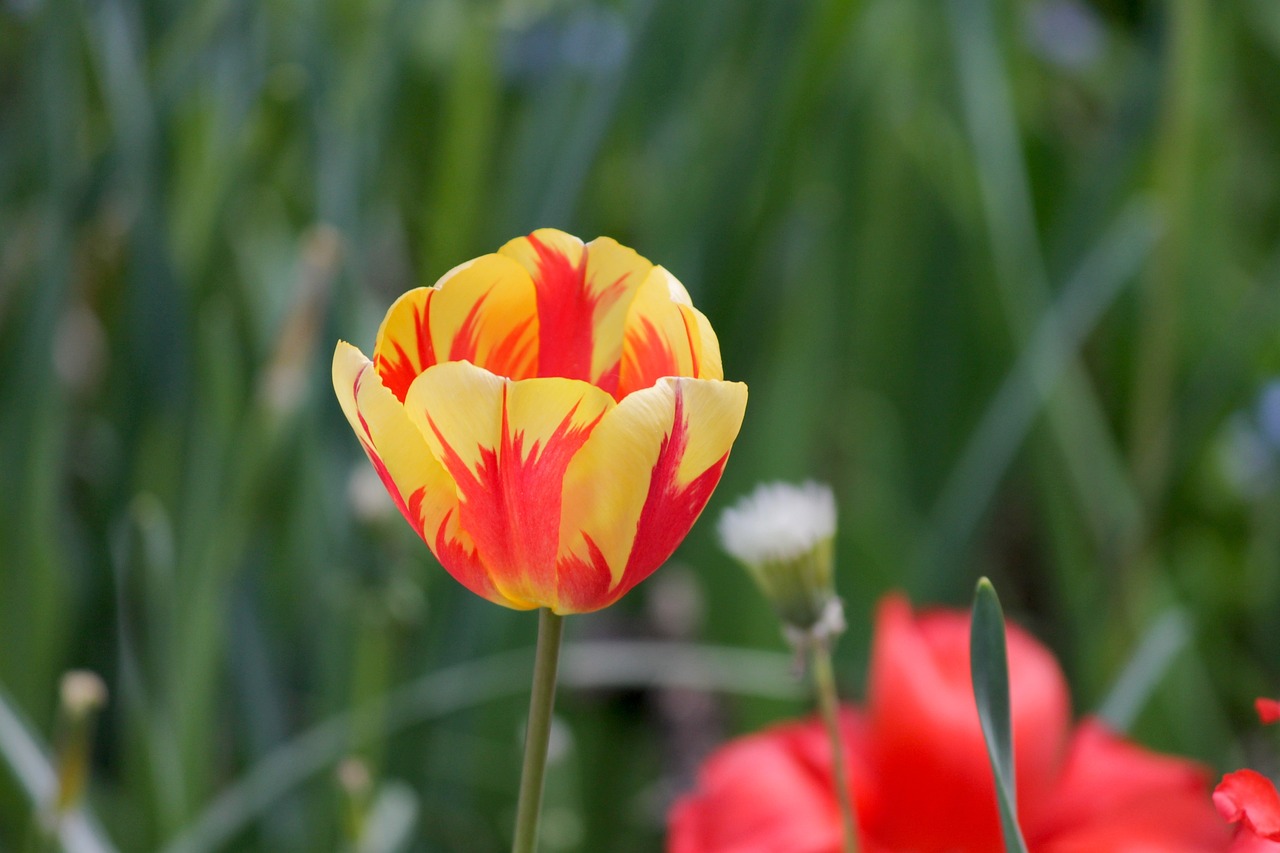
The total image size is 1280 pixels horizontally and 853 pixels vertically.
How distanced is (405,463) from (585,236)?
511mm

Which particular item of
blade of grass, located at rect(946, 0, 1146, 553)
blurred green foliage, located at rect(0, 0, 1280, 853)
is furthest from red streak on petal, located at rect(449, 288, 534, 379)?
blade of grass, located at rect(946, 0, 1146, 553)

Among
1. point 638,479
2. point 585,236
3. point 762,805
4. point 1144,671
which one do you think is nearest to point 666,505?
point 638,479

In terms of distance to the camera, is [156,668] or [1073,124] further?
[1073,124]

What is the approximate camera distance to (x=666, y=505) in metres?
0.21

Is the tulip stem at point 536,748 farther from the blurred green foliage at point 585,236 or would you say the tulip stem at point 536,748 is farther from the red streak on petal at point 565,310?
the blurred green foliage at point 585,236

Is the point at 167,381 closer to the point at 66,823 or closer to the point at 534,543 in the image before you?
the point at 66,823

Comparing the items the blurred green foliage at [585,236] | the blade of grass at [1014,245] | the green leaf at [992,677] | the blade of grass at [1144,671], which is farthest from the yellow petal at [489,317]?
the blade of grass at [1014,245]

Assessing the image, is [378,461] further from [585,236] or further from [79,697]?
[585,236]

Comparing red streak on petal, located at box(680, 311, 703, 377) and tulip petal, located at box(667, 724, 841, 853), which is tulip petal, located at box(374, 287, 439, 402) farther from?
tulip petal, located at box(667, 724, 841, 853)

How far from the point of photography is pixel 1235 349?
0.68 meters

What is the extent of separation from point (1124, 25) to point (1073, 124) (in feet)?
0.34

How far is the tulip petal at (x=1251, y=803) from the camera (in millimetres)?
192

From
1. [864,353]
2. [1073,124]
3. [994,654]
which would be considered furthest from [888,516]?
[1073,124]

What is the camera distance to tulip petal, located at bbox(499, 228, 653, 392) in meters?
0.24
